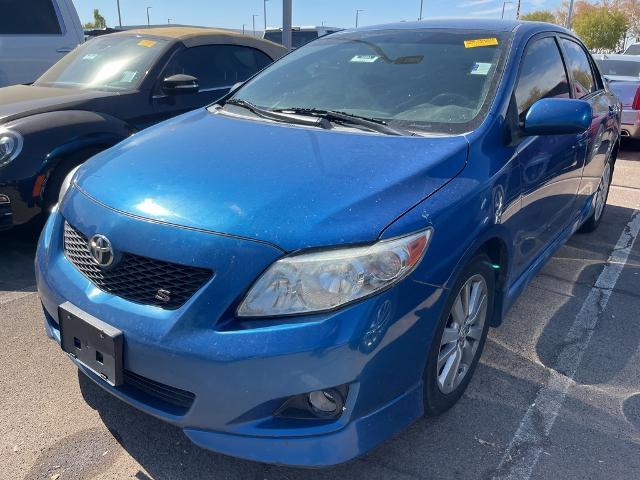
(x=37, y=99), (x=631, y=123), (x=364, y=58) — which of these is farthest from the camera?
(x=631, y=123)

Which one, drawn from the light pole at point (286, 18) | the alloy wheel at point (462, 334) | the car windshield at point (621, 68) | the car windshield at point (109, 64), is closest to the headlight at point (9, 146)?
the car windshield at point (109, 64)

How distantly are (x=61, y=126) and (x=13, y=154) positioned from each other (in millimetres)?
390

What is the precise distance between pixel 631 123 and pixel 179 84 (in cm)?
707

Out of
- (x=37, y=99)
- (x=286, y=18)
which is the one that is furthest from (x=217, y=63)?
(x=286, y=18)

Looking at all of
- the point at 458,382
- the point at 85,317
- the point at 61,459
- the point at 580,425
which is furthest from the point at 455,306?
the point at 61,459

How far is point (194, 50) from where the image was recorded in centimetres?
531

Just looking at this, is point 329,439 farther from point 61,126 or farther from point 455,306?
point 61,126

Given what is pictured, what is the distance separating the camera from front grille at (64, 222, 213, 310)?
75.5 inches

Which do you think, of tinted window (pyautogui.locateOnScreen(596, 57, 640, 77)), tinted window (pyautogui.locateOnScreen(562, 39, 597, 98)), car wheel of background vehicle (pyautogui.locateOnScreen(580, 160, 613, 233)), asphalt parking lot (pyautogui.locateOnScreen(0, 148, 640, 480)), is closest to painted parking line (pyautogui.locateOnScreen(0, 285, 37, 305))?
asphalt parking lot (pyautogui.locateOnScreen(0, 148, 640, 480))

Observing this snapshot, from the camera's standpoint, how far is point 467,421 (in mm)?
2523

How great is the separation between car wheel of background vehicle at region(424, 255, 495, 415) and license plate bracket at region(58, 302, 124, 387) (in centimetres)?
111

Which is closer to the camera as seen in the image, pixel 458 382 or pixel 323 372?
pixel 323 372

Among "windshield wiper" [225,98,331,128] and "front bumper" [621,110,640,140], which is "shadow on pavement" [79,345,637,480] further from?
"front bumper" [621,110,640,140]

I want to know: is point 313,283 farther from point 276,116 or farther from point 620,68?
point 620,68
